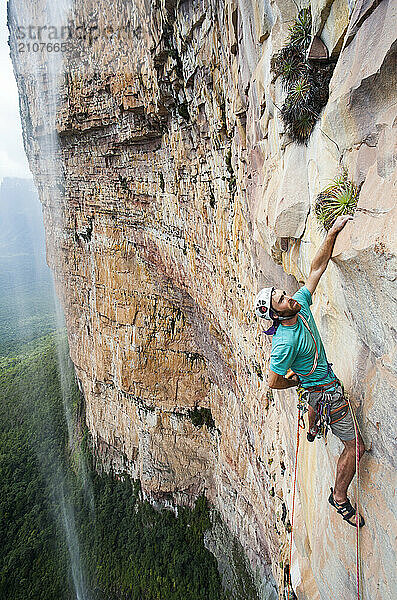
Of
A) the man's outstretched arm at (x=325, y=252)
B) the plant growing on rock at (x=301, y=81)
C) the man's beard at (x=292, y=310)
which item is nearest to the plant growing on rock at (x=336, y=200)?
the man's outstretched arm at (x=325, y=252)

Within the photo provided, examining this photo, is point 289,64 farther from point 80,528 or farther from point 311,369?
point 80,528

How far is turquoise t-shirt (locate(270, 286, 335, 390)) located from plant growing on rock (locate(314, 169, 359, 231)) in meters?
0.70

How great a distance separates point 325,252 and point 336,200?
370 millimetres

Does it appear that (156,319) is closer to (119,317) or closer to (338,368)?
(119,317)

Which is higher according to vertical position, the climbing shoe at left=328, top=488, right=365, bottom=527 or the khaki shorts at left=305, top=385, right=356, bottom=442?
the khaki shorts at left=305, top=385, right=356, bottom=442

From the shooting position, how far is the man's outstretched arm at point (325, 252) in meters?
2.41

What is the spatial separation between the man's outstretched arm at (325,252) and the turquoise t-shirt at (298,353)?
0.31 meters

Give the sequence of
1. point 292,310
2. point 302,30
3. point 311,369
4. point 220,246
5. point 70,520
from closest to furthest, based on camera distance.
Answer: point 292,310, point 311,369, point 302,30, point 220,246, point 70,520

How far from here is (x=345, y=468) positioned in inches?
94.2

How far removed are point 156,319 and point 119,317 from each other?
170cm

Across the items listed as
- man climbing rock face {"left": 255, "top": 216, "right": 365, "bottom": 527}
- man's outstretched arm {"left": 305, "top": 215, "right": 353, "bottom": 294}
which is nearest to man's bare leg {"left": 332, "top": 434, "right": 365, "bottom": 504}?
man climbing rock face {"left": 255, "top": 216, "right": 365, "bottom": 527}

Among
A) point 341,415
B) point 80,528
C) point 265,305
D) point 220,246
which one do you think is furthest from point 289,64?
point 80,528

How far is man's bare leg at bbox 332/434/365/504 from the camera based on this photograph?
2379 millimetres

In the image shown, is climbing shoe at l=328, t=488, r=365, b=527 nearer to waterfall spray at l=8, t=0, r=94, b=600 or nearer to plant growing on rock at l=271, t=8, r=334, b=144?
plant growing on rock at l=271, t=8, r=334, b=144
